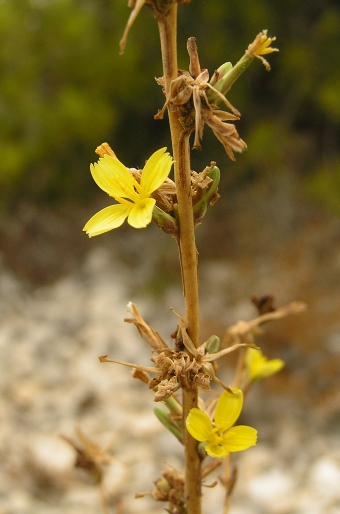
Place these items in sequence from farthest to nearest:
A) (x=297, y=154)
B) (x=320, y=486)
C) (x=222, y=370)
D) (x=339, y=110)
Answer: (x=297, y=154)
(x=339, y=110)
(x=222, y=370)
(x=320, y=486)

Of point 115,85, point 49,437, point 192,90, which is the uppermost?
point 115,85

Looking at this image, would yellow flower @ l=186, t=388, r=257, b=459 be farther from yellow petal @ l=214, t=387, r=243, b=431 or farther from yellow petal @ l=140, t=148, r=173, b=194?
yellow petal @ l=140, t=148, r=173, b=194

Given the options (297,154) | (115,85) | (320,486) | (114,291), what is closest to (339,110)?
(297,154)

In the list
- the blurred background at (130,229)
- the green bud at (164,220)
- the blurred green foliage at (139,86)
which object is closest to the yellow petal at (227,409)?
the green bud at (164,220)

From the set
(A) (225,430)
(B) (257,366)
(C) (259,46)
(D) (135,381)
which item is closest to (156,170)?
(C) (259,46)

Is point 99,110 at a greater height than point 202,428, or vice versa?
point 99,110

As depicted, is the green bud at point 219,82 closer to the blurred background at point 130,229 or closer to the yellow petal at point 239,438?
the yellow petal at point 239,438

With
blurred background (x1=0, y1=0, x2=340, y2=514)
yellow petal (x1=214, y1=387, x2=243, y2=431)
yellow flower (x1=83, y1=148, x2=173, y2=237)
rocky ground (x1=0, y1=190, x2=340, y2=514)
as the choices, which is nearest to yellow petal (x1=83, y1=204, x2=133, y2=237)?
yellow flower (x1=83, y1=148, x2=173, y2=237)

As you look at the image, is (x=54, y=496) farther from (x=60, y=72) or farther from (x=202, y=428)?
(x=60, y=72)
